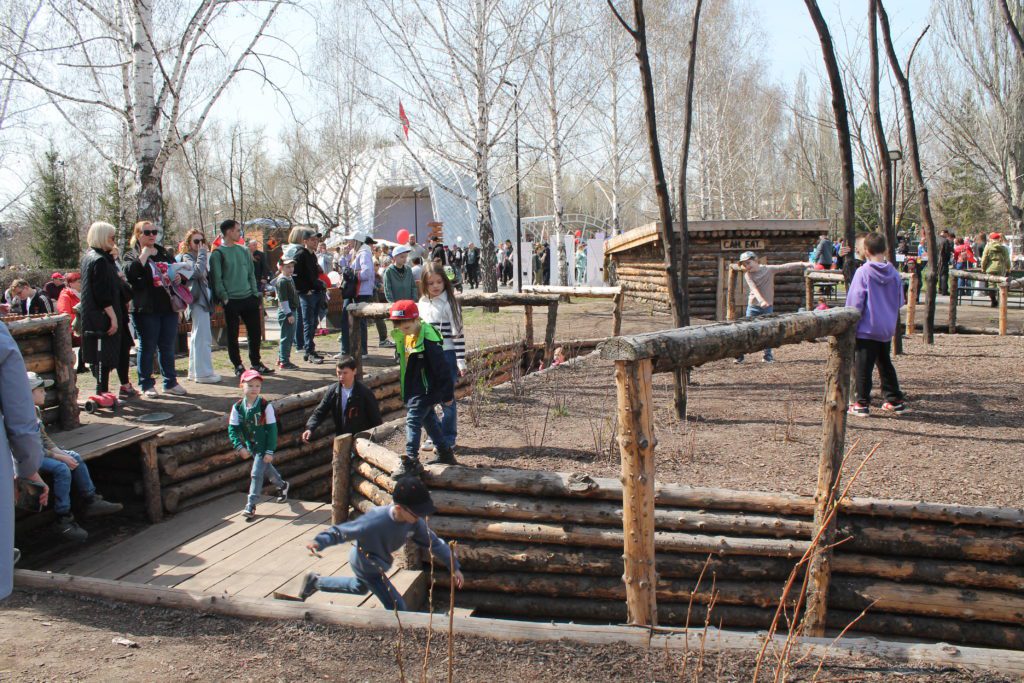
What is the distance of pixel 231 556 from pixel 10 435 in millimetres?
2985

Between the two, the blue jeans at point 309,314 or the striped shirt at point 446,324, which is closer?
the striped shirt at point 446,324

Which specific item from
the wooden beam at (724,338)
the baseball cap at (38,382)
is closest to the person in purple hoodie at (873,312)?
the wooden beam at (724,338)

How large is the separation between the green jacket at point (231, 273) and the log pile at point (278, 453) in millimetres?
1513

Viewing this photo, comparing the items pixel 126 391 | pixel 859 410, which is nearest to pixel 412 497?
pixel 859 410

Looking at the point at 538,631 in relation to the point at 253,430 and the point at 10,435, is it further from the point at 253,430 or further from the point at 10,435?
the point at 253,430

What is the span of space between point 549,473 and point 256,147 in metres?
39.9

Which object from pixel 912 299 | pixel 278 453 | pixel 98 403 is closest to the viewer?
pixel 98 403

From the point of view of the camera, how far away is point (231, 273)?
959 cm

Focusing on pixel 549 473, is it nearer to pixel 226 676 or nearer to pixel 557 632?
pixel 557 632

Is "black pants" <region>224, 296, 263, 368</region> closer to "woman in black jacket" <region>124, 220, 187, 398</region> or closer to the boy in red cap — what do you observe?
"woman in black jacket" <region>124, 220, 187, 398</region>

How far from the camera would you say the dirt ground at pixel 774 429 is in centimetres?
565

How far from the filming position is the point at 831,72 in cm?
761

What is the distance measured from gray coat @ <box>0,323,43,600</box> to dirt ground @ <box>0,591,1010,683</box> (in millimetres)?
599

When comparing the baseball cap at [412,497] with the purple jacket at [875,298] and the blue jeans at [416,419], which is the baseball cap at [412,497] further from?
the purple jacket at [875,298]
